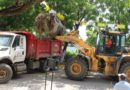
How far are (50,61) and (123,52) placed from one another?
3822 millimetres

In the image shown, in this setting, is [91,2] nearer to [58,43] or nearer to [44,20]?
[58,43]

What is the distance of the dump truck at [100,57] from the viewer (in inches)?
829

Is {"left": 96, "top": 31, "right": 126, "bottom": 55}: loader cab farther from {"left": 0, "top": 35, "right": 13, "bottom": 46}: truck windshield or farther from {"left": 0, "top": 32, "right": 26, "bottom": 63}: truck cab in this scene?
{"left": 0, "top": 35, "right": 13, "bottom": 46}: truck windshield

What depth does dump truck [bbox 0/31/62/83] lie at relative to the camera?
1959 cm

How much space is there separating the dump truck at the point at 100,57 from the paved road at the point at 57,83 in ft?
1.84

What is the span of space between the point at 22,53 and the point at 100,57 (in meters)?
4.05

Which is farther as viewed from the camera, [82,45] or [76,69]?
[82,45]

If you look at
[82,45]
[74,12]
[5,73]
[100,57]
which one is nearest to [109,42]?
[100,57]

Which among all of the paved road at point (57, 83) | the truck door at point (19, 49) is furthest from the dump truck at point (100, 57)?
the truck door at point (19, 49)

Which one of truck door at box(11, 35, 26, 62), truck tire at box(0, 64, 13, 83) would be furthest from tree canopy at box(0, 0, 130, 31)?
truck tire at box(0, 64, 13, 83)

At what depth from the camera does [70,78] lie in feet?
71.0

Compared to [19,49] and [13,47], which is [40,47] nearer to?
[19,49]

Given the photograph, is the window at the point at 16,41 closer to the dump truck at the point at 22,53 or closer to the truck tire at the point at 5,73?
the dump truck at the point at 22,53

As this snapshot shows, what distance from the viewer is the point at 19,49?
68.0 ft
